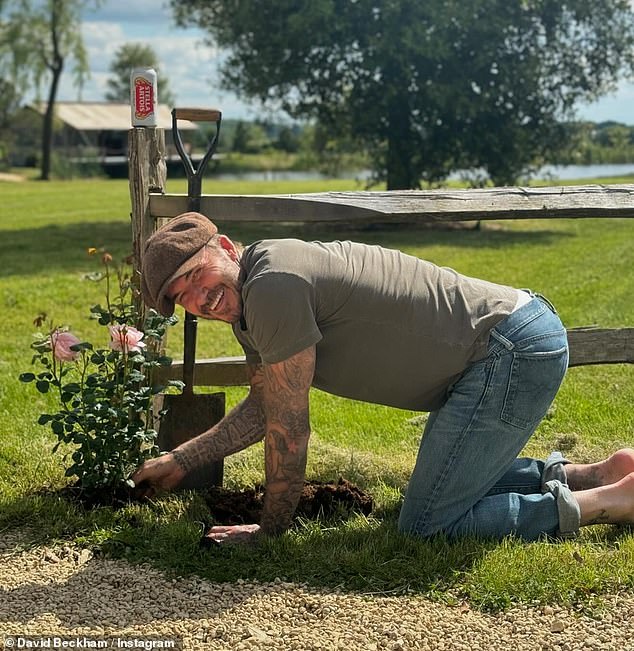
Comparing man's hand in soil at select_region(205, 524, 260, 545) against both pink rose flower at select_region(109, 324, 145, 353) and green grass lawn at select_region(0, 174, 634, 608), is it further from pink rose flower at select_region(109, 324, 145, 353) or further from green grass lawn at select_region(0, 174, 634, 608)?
pink rose flower at select_region(109, 324, 145, 353)

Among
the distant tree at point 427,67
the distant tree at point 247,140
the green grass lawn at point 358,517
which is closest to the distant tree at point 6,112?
the distant tree at point 247,140

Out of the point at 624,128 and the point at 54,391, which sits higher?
the point at 624,128

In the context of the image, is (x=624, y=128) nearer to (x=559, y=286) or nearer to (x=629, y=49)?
(x=629, y=49)

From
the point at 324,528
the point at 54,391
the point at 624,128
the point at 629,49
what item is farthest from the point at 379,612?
the point at 624,128

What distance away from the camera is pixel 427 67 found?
14.8 m

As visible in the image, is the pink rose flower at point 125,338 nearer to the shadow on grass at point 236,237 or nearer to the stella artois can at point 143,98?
the stella artois can at point 143,98

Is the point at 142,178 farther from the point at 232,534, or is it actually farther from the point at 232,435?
the point at 232,534

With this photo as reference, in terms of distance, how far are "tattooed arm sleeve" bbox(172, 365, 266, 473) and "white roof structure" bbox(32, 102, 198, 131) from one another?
152 feet

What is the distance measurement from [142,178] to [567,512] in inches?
87.9

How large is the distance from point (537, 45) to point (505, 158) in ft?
6.07

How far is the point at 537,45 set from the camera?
49.5ft

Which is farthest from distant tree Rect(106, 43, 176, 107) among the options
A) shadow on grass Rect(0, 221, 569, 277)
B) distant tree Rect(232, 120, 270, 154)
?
shadow on grass Rect(0, 221, 569, 277)

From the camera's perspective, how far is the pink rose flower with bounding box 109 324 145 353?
373 cm

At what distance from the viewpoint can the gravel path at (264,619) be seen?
9.65 feet
